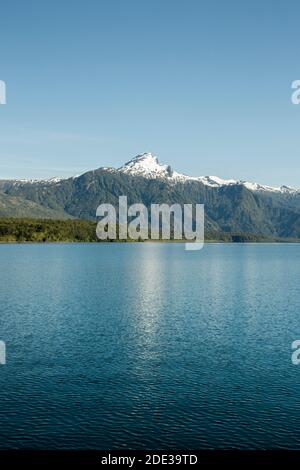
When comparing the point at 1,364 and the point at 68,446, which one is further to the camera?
the point at 1,364

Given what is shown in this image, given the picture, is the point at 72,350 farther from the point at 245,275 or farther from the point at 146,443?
the point at 245,275

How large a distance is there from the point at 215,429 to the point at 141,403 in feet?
29.1

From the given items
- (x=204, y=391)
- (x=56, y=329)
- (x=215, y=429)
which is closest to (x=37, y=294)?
(x=56, y=329)

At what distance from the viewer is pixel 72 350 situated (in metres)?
69.4

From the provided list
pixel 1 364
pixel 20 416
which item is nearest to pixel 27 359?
pixel 1 364

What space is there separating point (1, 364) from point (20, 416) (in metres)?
17.1

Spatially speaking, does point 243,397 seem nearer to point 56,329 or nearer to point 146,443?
point 146,443

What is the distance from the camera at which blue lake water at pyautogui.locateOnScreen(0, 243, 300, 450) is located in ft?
144

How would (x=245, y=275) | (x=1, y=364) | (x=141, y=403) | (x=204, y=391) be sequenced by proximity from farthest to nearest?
(x=245, y=275), (x=1, y=364), (x=204, y=391), (x=141, y=403)

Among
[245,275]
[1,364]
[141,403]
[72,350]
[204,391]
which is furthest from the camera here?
[245,275]

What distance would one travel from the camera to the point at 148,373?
196 feet

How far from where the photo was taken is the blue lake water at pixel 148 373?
144ft

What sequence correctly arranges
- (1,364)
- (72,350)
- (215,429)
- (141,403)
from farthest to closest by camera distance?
(72,350) → (1,364) → (141,403) → (215,429)

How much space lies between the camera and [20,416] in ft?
153
